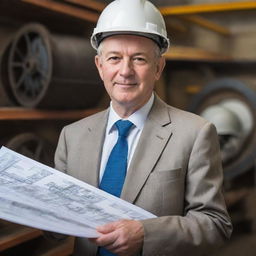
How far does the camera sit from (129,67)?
1306 mm

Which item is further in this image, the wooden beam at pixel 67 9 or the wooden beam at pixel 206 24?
the wooden beam at pixel 206 24

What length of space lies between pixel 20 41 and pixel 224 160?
1700mm

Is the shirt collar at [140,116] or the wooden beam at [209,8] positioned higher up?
the wooden beam at [209,8]

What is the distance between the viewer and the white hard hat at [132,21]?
1.31m

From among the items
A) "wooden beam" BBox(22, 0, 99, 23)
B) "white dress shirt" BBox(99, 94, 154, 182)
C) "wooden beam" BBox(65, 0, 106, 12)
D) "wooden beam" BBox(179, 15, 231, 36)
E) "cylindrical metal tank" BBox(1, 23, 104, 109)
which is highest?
"wooden beam" BBox(179, 15, 231, 36)

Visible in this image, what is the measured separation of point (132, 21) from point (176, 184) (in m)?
0.49

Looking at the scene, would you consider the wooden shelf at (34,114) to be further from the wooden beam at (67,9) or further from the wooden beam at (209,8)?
the wooden beam at (209,8)

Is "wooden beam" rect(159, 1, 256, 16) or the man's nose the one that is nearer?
the man's nose

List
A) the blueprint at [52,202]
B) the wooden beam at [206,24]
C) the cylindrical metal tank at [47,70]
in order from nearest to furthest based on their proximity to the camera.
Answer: the blueprint at [52,202], the cylindrical metal tank at [47,70], the wooden beam at [206,24]

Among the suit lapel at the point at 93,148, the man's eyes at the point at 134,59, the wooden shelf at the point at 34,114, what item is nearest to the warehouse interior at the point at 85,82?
the wooden shelf at the point at 34,114

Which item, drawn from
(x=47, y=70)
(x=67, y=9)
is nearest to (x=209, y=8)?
(x=67, y=9)

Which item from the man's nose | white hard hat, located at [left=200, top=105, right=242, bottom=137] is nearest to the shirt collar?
the man's nose

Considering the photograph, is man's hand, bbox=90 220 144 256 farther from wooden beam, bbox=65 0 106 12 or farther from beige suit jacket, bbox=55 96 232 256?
wooden beam, bbox=65 0 106 12

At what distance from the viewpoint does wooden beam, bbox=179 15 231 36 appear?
3.97 meters
